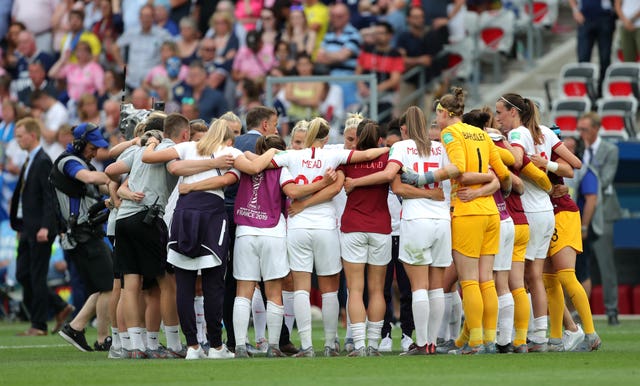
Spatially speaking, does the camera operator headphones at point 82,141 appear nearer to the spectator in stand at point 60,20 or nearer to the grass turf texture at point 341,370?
the grass turf texture at point 341,370

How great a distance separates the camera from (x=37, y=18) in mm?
27391

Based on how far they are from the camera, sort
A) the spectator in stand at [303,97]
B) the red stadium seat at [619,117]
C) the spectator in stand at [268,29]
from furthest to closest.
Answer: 1. the spectator in stand at [268,29]
2. the spectator in stand at [303,97]
3. the red stadium seat at [619,117]

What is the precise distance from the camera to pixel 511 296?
12789 millimetres

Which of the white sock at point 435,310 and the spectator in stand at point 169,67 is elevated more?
the spectator in stand at point 169,67

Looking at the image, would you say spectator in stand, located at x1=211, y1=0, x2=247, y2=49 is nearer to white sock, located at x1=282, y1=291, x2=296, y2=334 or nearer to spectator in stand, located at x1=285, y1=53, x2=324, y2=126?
spectator in stand, located at x1=285, y1=53, x2=324, y2=126

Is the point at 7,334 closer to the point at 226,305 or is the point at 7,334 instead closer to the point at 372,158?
the point at 226,305

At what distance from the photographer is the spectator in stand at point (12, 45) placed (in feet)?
87.8

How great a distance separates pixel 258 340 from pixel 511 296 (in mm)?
2413

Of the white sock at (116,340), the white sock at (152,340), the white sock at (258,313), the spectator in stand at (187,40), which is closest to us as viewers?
the white sock at (152,340)

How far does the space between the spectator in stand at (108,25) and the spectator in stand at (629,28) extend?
9349mm

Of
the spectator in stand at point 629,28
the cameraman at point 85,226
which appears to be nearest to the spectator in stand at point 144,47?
the spectator in stand at point 629,28

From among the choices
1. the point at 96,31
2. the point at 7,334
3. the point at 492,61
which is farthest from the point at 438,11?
the point at 7,334

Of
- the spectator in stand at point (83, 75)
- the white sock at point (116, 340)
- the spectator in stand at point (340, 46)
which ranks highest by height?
the spectator in stand at point (340, 46)

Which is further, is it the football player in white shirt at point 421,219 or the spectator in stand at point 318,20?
the spectator in stand at point 318,20
